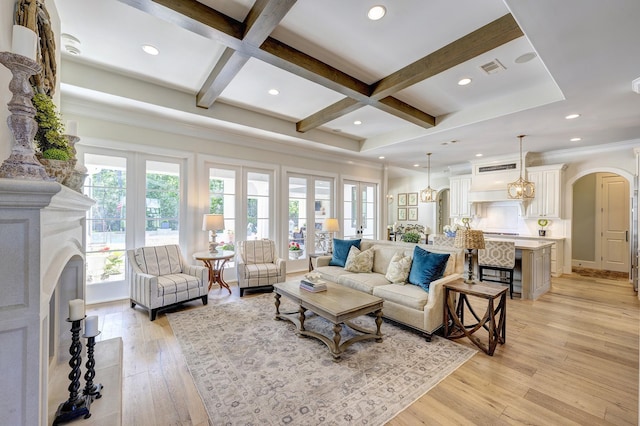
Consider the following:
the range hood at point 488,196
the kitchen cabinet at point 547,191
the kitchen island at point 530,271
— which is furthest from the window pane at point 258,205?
the kitchen cabinet at point 547,191

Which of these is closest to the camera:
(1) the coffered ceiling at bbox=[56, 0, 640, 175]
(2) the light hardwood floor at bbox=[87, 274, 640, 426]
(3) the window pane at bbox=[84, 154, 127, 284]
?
(2) the light hardwood floor at bbox=[87, 274, 640, 426]

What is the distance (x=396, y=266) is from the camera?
3557mm

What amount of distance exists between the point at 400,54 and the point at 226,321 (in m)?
3.68

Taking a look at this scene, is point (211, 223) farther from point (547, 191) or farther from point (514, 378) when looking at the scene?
point (547, 191)

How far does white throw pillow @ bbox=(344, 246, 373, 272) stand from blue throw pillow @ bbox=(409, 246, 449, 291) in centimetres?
82

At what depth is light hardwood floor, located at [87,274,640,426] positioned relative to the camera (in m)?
1.85

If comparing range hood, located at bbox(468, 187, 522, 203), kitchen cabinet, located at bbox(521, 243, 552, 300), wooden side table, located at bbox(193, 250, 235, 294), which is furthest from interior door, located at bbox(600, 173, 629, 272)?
wooden side table, located at bbox(193, 250, 235, 294)

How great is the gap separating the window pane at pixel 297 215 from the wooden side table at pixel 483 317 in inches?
145

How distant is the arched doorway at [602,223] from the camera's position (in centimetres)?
650

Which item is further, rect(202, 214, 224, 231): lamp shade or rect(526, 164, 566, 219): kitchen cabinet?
rect(526, 164, 566, 219): kitchen cabinet

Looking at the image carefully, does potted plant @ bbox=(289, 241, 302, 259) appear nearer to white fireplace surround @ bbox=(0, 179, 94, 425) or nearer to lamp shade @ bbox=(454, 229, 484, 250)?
lamp shade @ bbox=(454, 229, 484, 250)

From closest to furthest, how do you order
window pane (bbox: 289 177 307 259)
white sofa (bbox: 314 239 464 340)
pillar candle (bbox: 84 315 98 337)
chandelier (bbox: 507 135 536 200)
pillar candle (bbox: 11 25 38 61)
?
pillar candle (bbox: 11 25 38 61), pillar candle (bbox: 84 315 98 337), white sofa (bbox: 314 239 464 340), chandelier (bbox: 507 135 536 200), window pane (bbox: 289 177 307 259)

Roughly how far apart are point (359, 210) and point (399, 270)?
12.6 ft

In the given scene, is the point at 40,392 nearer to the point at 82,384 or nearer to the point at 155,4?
the point at 82,384
